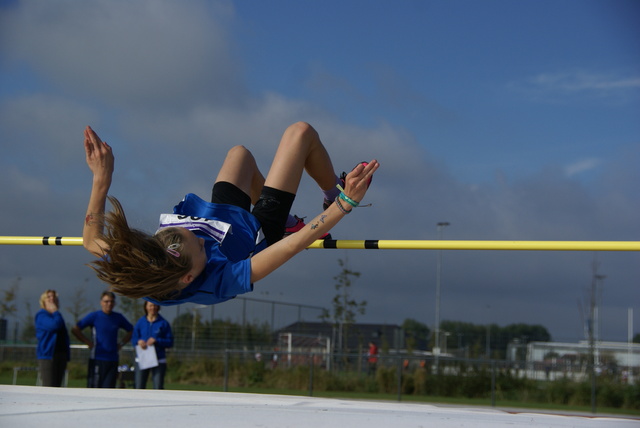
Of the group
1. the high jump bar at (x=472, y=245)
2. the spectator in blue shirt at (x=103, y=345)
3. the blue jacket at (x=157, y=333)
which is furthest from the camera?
the blue jacket at (x=157, y=333)

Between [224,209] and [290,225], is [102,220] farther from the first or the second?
[290,225]

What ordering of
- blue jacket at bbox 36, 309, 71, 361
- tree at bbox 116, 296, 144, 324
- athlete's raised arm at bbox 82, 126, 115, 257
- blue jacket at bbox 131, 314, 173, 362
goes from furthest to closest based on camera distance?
1. tree at bbox 116, 296, 144, 324
2. blue jacket at bbox 131, 314, 173, 362
3. blue jacket at bbox 36, 309, 71, 361
4. athlete's raised arm at bbox 82, 126, 115, 257

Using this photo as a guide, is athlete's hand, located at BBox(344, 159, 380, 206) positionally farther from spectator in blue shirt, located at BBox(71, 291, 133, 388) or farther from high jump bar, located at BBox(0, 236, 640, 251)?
spectator in blue shirt, located at BBox(71, 291, 133, 388)

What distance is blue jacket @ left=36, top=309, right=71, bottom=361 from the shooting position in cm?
763

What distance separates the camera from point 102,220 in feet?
10.6

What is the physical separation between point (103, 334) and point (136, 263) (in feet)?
18.8

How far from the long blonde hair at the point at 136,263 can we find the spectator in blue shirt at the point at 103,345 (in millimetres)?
5564

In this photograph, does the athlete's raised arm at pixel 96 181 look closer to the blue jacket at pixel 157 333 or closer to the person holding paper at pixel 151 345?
the person holding paper at pixel 151 345

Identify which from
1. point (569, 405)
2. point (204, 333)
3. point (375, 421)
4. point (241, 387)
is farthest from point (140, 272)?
point (204, 333)

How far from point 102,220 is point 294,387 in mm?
11475

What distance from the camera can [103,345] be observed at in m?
8.12

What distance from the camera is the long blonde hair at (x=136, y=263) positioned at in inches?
112

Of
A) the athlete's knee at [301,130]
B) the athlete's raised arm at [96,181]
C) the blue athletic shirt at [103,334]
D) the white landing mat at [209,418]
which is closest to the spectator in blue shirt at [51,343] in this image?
the blue athletic shirt at [103,334]

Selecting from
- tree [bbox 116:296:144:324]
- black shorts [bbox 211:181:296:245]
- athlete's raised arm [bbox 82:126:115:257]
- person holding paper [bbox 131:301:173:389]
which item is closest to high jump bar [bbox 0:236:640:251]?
black shorts [bbox 211:181:296:245]
